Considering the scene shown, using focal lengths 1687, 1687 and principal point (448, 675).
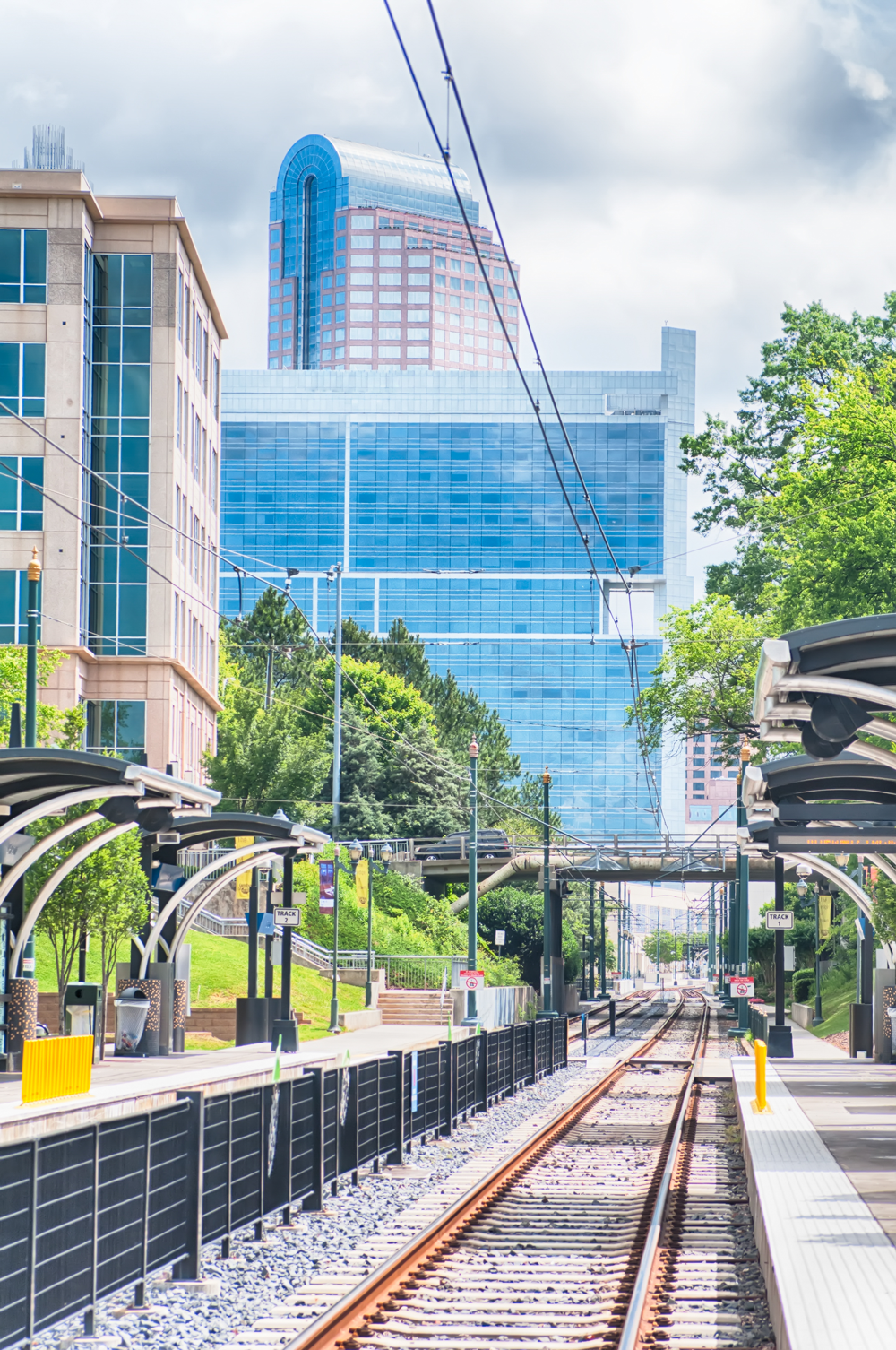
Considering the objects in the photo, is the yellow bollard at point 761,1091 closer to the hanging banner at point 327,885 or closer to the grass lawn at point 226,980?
the grass lawn at point 226,980

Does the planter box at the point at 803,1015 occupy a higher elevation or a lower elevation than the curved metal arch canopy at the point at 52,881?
lower

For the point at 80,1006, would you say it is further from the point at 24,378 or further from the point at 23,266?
the point at 23,266

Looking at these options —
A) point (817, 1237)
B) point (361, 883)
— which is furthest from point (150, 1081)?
point (361, 883)

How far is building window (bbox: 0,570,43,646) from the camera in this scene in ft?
188

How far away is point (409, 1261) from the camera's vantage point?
481 inches

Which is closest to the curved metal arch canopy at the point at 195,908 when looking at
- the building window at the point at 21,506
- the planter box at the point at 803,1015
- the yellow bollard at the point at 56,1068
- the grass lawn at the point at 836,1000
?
the yellow bollard at the point at 56,1068

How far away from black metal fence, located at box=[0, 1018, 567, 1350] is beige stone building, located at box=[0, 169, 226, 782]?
42184mm

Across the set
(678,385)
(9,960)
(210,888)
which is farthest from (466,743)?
(678,385)

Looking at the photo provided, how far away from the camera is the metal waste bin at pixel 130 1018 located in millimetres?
28203

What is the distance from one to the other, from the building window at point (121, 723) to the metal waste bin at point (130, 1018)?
108ft

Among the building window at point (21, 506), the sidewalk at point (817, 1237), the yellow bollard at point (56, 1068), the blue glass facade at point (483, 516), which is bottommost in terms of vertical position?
the sidewalk at point (817, 1237)

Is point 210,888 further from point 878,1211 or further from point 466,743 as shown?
point 466,743

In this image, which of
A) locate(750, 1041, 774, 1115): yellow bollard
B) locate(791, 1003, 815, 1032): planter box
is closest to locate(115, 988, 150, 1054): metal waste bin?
locate(750, 1041, 774, 1115): yellow bollard

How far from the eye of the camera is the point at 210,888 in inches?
1258
